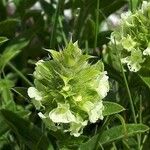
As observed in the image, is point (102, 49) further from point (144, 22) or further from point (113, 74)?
point (144, 22)

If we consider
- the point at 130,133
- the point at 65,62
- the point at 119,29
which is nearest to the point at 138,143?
the point at 130,133

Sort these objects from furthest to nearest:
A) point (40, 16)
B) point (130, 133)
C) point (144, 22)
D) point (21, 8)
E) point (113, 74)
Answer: point (40, 16) → point (21, 8) → point (113, 74) → point (144, 22) → point (130, 133)

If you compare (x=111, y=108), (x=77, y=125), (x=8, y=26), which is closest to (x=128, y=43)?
(x=111, y=108)

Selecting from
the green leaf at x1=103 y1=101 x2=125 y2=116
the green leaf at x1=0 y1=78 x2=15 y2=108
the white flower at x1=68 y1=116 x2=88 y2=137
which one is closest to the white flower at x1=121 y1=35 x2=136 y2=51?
the green leaf at x1=103 y1=101 x2=125 y2=116

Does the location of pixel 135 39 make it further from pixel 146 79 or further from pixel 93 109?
pixel 93 109

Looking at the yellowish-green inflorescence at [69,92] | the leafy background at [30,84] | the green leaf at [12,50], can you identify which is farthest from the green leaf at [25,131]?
the green leaf at [12,50]

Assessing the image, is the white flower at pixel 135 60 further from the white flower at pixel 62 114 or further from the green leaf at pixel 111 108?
the white flower at pixel 62 114
